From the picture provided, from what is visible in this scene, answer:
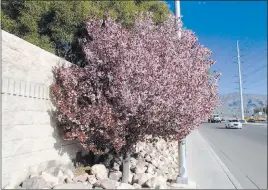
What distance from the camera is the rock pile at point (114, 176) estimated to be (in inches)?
241

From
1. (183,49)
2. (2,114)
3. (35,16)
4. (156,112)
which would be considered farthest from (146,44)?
(35,16)

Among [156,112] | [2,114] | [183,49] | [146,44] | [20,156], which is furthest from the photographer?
[183,49]

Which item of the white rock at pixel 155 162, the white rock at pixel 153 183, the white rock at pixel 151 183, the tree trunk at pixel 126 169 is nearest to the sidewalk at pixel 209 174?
the white rock at pixel 155 162

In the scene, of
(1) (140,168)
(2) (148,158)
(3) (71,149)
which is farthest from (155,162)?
(3) (71,149)

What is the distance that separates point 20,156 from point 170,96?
3.35 meters

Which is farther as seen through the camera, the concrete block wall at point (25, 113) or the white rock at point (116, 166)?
the white rock at point (116, 166)

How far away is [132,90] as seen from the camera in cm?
716

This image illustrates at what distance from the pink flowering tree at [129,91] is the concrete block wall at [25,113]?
43 cm

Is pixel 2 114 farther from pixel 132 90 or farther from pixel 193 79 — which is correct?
pixel 193 79

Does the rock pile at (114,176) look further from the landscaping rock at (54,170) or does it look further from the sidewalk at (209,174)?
the sidewalk at (209,174)

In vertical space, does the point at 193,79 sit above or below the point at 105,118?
above

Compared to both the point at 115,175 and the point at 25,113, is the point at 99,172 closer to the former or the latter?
the point at 115,175

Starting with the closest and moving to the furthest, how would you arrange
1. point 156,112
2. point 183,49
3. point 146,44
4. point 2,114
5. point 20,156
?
point 2,114 → point 20,156 → point 156,112 → point 146,44 → point 183,49

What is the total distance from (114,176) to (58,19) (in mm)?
5880
